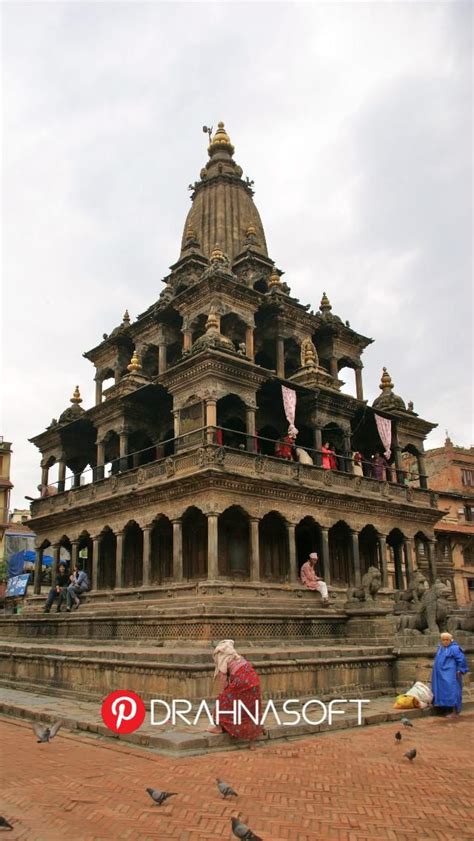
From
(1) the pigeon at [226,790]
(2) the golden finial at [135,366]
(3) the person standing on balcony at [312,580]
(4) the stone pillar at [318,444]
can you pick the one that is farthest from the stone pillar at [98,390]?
(1) the pigeon at [226,790]

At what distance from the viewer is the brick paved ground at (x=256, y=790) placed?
6492 millimetres

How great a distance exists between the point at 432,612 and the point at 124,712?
8.97 meters

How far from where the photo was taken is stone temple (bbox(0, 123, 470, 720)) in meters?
19.7

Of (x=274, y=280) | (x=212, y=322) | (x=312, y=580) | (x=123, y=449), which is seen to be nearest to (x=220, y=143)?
(x=274, y=280)

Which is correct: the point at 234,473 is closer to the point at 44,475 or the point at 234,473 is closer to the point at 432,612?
the point at 432,612

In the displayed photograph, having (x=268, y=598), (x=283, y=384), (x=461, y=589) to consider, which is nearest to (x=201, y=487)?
(x=268, y=598)

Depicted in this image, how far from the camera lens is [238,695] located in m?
10.4

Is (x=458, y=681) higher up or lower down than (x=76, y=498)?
lower down

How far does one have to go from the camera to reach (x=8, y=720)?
13883 millimetres

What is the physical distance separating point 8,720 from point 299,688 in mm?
6112

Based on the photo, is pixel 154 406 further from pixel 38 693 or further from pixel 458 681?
pixel 458 681

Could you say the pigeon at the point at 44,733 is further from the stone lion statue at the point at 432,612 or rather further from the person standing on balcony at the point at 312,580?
the person standing on balcony at the point at 312,580

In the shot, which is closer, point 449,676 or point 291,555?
point 449,676

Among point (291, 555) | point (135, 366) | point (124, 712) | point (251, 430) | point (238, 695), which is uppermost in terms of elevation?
point (135, 366)
